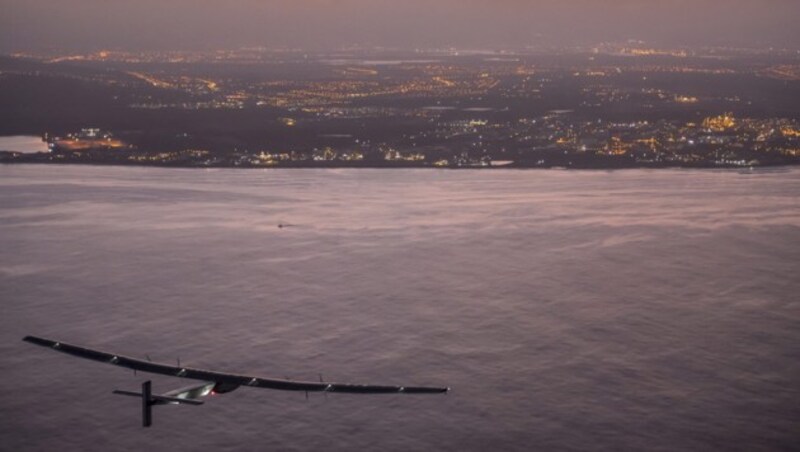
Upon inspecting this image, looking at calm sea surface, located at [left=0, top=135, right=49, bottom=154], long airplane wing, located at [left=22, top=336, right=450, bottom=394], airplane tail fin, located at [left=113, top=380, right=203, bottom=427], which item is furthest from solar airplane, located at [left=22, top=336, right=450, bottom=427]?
calm sea surface, located at [left=0, top=135, right=49, bottom=154]

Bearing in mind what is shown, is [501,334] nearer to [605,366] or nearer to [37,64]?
[605,366]

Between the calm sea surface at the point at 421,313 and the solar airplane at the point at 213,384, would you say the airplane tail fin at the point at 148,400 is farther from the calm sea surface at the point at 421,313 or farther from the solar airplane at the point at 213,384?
→ the calm sea surface at the point at 421,313

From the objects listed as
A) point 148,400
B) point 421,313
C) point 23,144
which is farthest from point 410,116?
point 148,400

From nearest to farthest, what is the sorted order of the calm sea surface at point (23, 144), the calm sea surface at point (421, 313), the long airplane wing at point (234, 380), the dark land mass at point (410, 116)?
1. the calm sea surface at point (421, 313)
2. the long airplane wing at point (234, 380)
3. the dark land mass at point (410, 116)
4. the calm sea surface at point (23, 144)

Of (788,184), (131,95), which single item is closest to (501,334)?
(788,184)

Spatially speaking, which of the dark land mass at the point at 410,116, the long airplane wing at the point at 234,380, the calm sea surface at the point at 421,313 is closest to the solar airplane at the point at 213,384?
the long airplane wing at the point at 234,380

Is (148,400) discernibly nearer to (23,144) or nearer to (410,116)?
(23,144)
